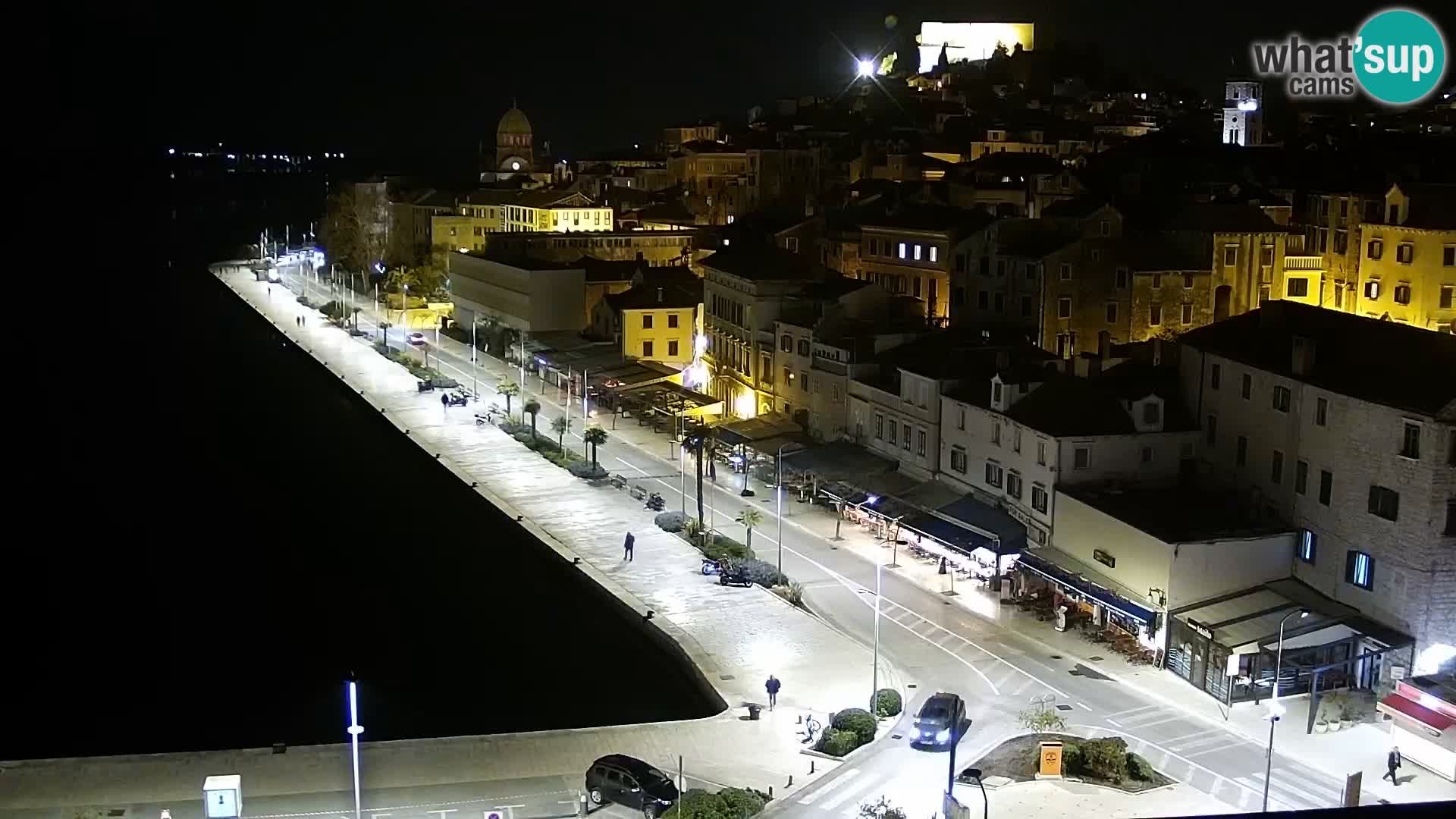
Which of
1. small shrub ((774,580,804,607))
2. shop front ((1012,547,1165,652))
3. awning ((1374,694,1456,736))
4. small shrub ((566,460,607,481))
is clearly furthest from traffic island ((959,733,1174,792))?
small shrub ((566,460,607,481))

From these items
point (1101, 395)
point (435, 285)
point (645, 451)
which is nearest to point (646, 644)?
point (1101, 395)

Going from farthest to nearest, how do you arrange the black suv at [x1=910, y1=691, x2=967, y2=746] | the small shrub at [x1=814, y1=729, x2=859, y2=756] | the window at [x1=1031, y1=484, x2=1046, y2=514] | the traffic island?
1. the window at [x1=1031, y1=484, x2=1046, y2=514]
2. the black suv at [x1=910, y1=691, x2=967, y2=746]
3. the small shrub at [x1=814, y1=729, x2=859, y2=756]
4. the traffic island

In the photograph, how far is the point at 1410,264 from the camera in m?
40.0

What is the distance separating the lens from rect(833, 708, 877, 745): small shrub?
22391mm

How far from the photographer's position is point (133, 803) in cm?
1997

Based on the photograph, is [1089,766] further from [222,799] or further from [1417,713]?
[222,799]

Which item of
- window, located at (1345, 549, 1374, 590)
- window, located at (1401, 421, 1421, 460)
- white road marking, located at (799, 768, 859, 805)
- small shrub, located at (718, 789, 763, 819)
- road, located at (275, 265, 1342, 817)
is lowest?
white road marking, located at (799, 768, 859, 805)

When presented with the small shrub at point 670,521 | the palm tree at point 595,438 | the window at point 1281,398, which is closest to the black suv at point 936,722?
the window at point 1281,398

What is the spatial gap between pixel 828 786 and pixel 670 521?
15304 millimetres

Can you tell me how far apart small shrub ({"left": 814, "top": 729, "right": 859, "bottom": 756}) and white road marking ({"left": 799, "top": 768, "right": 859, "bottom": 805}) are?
1.75 feet

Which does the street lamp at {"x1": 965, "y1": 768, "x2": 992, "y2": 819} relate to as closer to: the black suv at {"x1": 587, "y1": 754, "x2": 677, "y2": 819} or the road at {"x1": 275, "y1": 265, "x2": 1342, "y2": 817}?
the road at {"x1": 275, "y1": 265, "x2": 1342, "y2": 817}

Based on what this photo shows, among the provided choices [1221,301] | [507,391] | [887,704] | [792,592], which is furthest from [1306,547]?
[507,391]

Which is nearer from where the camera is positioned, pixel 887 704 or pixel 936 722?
pixel 936 722

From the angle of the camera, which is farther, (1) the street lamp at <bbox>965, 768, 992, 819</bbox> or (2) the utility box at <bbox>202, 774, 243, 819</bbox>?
(1) the street lamp at <bbox>965, 768, 992, 819</bbox>
